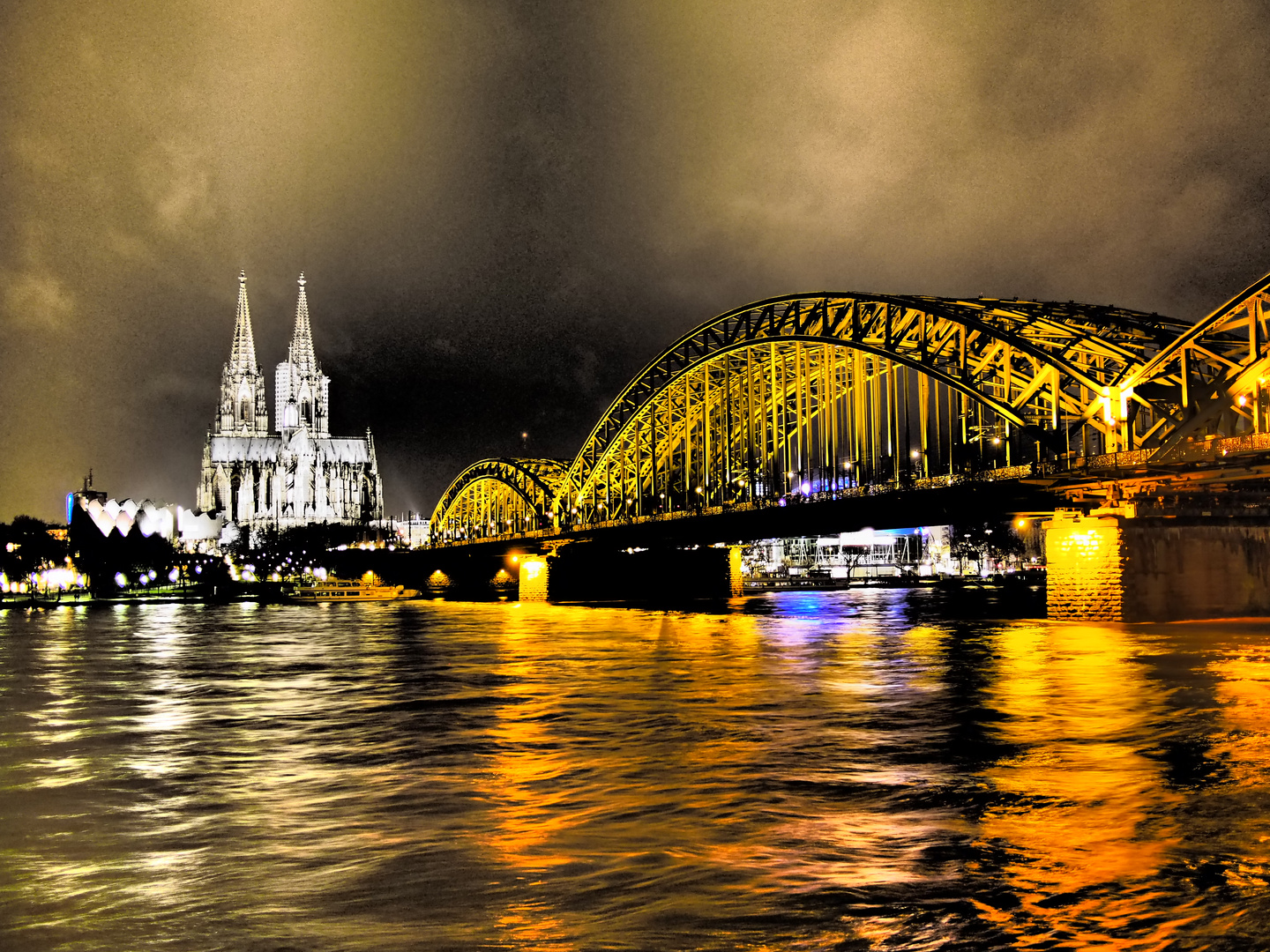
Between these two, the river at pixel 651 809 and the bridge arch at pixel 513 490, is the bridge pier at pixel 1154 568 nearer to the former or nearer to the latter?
the river at pixel 651 809

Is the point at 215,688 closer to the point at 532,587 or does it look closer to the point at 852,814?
the point at 852,814

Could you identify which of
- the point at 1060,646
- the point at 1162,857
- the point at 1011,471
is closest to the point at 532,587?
the point at 1011,471

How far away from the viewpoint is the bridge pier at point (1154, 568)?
58156 mm

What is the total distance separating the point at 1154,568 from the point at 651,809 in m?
47.7

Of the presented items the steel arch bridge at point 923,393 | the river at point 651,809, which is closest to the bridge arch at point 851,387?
the steel arch bridge at point 923,393

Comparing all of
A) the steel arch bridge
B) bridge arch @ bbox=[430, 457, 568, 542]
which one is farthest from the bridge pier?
bridge arch @ bbox=[430, 457, 568, 542]

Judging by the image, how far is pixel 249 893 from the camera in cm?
1315

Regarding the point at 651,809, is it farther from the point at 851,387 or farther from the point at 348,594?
the point at 348,594

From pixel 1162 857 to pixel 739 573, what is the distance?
4402 inches

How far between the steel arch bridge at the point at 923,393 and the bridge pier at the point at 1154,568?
3168mm

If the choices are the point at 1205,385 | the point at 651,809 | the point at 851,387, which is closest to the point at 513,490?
the point at 851,387

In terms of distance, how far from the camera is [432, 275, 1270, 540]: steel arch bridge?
61.3 m

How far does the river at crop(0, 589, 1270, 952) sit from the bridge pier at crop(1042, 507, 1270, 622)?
15.3 meters

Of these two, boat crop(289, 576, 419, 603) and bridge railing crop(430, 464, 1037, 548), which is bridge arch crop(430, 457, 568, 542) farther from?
bridge railing crop(430, 464, 1037, 548)
